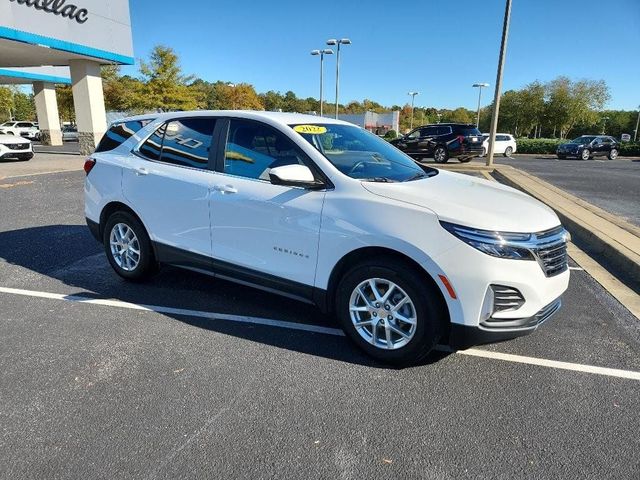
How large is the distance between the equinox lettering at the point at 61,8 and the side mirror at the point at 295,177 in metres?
18.2

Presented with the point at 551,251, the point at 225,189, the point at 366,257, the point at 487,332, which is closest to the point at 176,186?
the point at 225,189

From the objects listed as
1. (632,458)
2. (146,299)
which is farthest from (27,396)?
(632,458)

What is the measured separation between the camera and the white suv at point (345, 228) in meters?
2.80

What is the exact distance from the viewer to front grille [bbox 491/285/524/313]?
2756 millimetres

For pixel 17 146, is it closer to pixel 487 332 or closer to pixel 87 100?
pixel 87 100

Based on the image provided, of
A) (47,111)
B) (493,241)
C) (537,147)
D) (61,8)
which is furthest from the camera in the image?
(537,147)

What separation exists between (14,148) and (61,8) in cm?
606

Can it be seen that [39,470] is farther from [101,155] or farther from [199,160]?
[101,155]

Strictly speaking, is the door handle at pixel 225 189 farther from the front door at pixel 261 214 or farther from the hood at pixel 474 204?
the hood at pixel 474 204

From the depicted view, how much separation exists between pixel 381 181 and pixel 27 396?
2724 mm

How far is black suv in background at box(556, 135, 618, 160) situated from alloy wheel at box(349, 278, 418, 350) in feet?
105

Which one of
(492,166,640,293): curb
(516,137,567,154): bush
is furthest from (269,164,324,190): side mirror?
(516,137,567,154): bush

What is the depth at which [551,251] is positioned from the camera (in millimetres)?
2932

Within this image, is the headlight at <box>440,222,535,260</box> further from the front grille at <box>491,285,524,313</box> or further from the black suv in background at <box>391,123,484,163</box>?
the black suv in background at <box>391,123,484,163</box>
